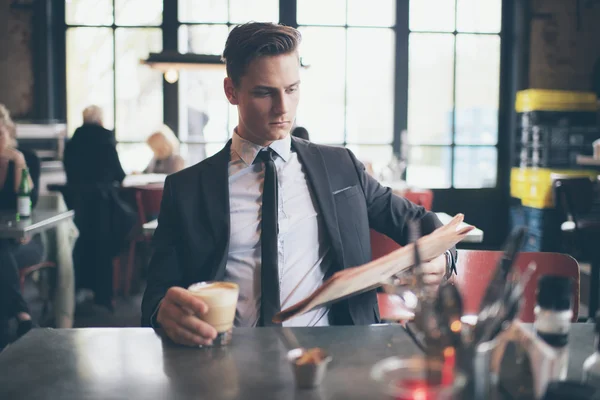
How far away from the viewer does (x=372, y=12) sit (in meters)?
6.85

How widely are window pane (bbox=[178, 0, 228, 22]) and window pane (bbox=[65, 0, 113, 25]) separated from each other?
77 cm

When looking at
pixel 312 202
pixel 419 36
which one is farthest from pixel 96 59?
pixel 312 202

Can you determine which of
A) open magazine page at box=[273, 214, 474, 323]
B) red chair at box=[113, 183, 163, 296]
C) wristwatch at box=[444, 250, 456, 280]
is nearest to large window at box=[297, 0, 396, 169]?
red chair at box=[113, 183, 163, 296]

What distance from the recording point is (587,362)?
90 cm

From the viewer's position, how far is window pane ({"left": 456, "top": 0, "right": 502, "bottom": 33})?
6871mm

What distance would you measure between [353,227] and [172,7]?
5715 millimetres

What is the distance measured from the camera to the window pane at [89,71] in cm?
665

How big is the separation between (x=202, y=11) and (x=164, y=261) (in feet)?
18.9

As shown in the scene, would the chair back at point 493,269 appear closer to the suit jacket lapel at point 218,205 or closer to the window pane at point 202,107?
the suit jacket lapel at point 218,205

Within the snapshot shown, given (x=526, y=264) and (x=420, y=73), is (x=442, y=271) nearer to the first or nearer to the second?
(x=526, y=264)

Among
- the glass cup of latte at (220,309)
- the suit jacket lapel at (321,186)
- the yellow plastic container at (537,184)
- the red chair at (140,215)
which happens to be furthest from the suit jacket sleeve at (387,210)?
the yellow plastic container at (537,184)

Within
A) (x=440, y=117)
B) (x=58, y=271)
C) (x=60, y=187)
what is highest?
(x=440, y=117)

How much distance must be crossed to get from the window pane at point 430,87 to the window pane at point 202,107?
2061mm

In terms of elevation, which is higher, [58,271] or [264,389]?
[264,389]
